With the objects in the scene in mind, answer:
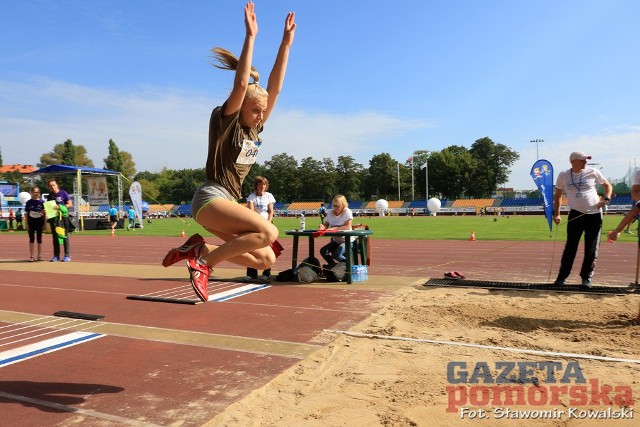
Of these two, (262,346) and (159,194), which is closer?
(262,346)

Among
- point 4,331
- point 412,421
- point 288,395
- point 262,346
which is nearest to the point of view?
Answer: point 412,421

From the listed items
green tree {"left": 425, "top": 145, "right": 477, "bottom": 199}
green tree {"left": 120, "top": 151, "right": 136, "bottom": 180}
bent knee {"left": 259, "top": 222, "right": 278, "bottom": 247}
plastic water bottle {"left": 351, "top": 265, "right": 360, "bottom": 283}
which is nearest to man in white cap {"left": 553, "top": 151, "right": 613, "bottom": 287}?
plastic water bottle {"left": 351, "top": 265, "right": 360, "bottom": 283}

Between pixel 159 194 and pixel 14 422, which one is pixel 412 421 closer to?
pixel 14 422

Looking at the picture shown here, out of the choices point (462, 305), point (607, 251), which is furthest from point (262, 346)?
point (607, 251)

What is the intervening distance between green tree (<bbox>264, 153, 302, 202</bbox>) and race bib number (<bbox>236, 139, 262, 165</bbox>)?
277 feet

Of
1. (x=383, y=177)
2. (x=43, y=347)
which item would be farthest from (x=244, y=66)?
(x=383, y=177)

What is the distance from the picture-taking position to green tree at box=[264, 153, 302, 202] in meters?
90.1

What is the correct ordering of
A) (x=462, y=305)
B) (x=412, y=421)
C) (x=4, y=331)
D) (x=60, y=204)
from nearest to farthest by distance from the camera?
(x=412, y=421) < (x=4, y=331) < (x=462, y=305) < (x=60, y=204)

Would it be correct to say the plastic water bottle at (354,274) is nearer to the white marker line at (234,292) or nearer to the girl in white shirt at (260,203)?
the white marker line at (234,292)

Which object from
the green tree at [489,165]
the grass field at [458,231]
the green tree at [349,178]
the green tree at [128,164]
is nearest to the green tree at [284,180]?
the green tree at [349,178]

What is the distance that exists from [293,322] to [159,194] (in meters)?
88.0

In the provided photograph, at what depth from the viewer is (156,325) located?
16.5 feet

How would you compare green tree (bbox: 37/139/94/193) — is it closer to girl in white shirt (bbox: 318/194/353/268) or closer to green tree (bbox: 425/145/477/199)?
green tree (bbox: 425/145/477/199)

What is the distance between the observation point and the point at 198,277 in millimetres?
3451
